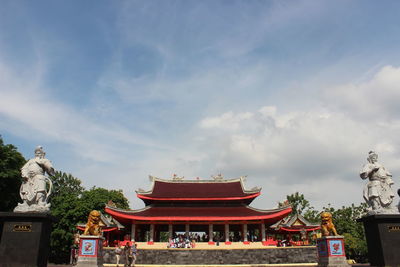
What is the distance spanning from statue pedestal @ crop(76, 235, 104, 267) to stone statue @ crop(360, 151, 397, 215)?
12.9 metres

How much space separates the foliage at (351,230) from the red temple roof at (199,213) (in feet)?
59.3

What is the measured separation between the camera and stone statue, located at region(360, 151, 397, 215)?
44.2 feet

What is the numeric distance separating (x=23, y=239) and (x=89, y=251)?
335cm

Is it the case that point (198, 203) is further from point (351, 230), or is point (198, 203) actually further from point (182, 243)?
point (351, 230)

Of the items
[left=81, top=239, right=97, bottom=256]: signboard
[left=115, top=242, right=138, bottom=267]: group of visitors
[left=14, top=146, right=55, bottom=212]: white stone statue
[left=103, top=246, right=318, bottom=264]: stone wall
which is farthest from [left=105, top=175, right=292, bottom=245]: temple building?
[left=14, top=146, right=55, bottom=212]: white stone statue

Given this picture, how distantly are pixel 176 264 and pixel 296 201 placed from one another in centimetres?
4095

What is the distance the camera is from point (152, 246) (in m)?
30.2

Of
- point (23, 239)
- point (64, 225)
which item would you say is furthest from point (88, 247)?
point (64, 225)

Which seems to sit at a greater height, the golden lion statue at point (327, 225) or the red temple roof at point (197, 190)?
the red temple roof at point (197, 190)

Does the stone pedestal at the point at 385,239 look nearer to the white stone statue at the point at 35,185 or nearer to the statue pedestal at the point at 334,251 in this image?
the statue pedestal at the point at 334,251

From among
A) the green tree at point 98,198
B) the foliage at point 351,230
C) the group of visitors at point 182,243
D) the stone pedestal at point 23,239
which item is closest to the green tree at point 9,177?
the green tree at point 98,198

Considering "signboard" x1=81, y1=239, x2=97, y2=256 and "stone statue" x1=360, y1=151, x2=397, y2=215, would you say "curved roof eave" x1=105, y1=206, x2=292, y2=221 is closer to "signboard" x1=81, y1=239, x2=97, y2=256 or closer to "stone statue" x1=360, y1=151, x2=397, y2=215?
"signboard" x1=81, y1=239, x2=97, y2=256

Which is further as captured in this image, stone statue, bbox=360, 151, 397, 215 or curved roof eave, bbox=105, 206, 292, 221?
curved roof eave, bbox=105, 206, 292, 221

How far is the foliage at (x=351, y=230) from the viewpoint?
42875 mm
